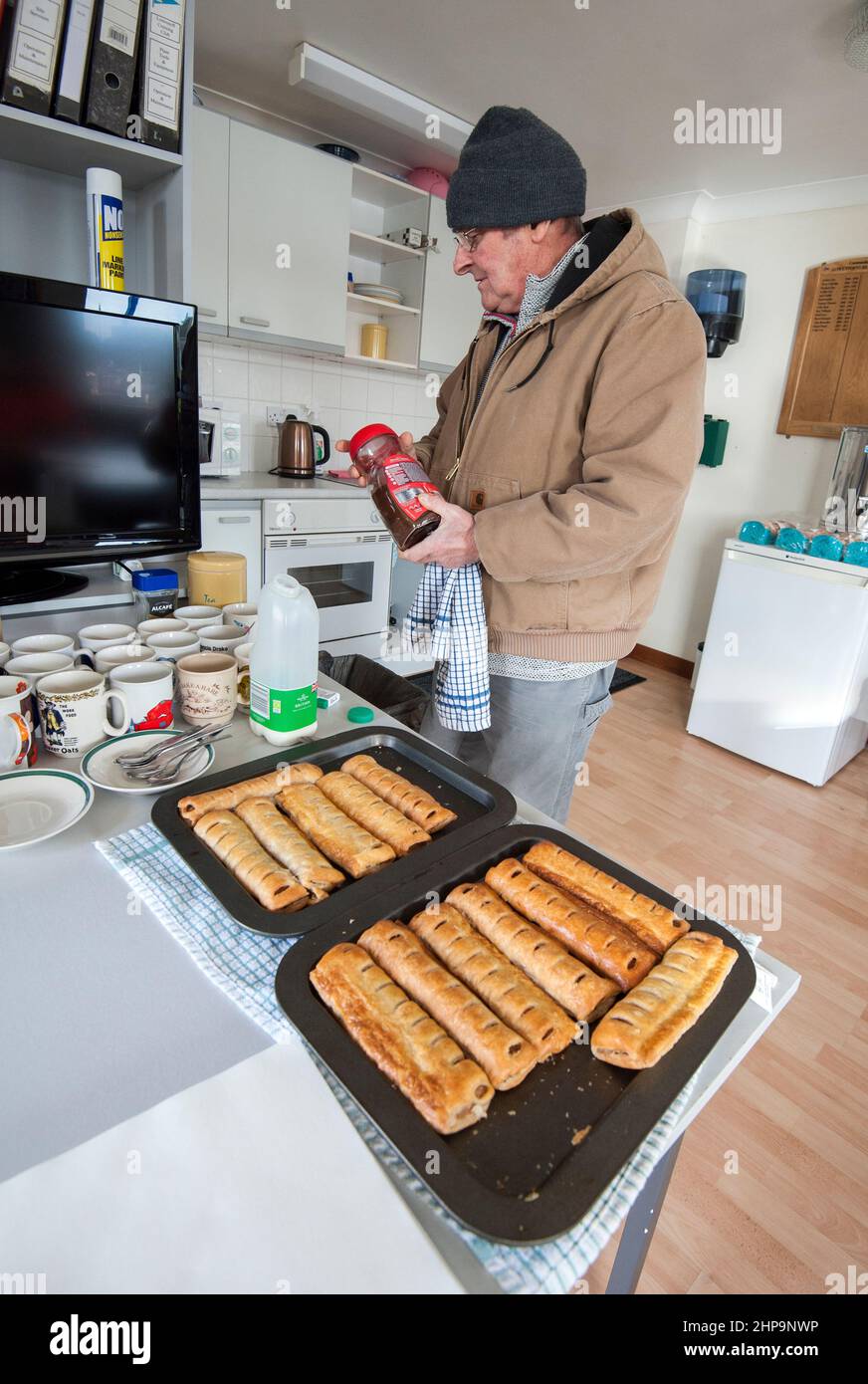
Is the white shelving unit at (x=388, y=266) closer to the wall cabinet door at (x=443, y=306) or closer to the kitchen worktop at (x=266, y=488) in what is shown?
the wall cabinet door at (x=443, y=306)

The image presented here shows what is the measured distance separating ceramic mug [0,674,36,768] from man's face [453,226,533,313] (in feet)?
2.80

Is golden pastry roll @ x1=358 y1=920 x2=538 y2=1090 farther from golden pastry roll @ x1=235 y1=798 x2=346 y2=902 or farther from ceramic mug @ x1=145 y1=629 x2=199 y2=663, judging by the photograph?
ceramic mug @ x1=145 y1=629 x2=199 y2=663

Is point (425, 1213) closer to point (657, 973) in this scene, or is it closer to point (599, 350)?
point (657, 973)

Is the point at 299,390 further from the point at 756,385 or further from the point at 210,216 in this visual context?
the point at 756,385

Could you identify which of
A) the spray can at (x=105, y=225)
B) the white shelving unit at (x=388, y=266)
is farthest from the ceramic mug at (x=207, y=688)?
the white shelving unit at (x=388, y=266)

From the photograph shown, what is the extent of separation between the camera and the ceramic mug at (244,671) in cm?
92

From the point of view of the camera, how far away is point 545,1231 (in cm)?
36

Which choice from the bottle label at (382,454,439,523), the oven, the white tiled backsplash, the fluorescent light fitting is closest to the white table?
the bottle label at (382,454,439,523)

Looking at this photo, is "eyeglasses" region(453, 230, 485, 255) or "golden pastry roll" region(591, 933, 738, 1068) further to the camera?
"eyeglasses" region(453, 230, 485, 255)

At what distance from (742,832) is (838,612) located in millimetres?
855

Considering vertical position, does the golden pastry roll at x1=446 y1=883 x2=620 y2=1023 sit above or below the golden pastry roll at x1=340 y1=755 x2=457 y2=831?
below

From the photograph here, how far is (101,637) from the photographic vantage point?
0.92 metres

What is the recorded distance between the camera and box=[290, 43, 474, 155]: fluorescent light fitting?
2.28 metres

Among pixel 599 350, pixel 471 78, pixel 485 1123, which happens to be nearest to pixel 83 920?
pixel 485 1123
